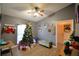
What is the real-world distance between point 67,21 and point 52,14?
0.27 m

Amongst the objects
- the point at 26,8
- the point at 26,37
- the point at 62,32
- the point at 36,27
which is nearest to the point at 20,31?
the point at 26,37

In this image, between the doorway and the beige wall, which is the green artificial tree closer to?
the beige wall

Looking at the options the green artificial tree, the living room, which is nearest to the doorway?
the living room

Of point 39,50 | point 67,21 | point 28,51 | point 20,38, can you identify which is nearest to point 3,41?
point 20,38

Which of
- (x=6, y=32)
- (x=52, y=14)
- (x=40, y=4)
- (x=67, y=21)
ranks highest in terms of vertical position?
(x=40, y=4)

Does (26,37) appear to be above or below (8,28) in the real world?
below

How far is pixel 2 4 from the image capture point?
5.88 feet

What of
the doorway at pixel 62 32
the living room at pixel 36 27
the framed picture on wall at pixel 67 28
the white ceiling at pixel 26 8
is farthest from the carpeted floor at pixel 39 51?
the white ceiling at pixel 26 8

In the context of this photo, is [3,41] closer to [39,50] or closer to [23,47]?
[23,47]

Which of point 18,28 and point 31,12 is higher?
point 31,12

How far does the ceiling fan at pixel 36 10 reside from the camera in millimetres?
1791

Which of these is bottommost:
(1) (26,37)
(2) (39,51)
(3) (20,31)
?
(2) (39,51)

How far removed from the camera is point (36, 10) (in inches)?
70.7

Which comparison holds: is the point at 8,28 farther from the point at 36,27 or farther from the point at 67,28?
the point at 67,28
